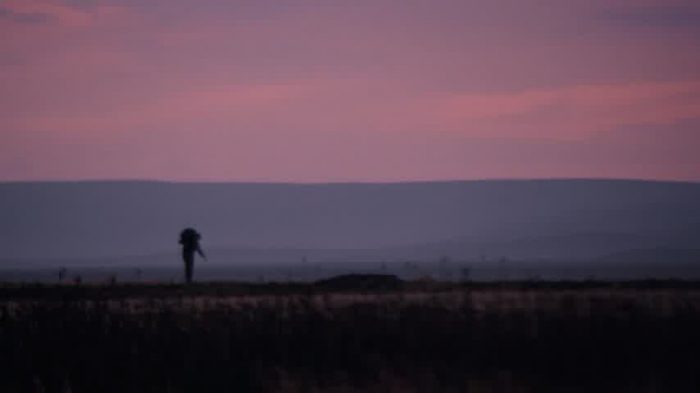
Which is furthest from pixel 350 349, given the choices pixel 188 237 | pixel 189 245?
pixel 188 237

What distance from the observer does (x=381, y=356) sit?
27141mm

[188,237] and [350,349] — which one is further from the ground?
[188,237]

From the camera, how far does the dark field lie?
25.3 metres

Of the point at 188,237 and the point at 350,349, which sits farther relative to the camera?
the point at 188,237

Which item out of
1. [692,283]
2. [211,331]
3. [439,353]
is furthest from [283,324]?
[692,283]

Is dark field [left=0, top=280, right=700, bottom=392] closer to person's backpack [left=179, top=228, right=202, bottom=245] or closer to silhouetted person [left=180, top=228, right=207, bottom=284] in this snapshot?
silhouetted person [left=180, top=228, right=207, bottom=284]

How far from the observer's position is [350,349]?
2747 cm

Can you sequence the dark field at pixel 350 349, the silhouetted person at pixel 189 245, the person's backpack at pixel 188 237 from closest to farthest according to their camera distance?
1. the dark field at pixel 350 349
2. the silhouetted person at pixel 189 245
3. the person's backpack at pixel 188 237

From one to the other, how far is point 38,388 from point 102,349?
1768 millimetres

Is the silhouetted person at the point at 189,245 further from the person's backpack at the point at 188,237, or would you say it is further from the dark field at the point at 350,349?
the dark field at the point at 350,349

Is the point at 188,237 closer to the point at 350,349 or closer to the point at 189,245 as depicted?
the point at 189,245

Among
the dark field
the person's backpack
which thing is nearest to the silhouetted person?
the person's backpack

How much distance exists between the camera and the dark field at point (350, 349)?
82.9 feet

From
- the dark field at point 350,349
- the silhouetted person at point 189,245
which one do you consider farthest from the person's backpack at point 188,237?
the dark field at point 350,349
